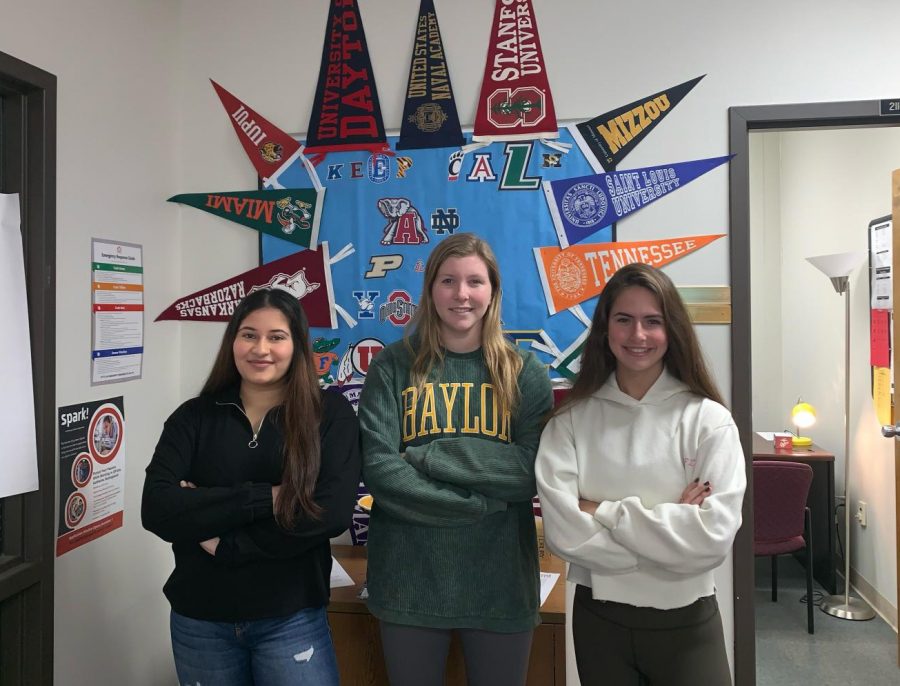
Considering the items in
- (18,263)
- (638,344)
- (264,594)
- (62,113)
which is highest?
(62,113)

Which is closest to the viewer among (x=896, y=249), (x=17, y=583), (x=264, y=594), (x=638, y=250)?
(x=264, y=594)

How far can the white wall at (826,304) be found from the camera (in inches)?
130

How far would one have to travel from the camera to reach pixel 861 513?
3.50 meters

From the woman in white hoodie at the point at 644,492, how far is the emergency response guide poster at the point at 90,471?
135cm

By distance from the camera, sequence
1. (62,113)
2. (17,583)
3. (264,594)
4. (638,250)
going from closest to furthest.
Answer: (264,594), (17,583), (62,113), (638,250)

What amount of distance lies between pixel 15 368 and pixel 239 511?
79 cm

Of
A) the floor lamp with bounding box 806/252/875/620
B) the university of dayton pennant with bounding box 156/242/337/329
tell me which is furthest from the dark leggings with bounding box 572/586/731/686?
the floor lamp with bounding box 806/252/875/620

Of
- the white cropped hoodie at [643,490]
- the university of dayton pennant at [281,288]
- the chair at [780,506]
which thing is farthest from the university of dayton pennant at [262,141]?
the chair at [780,506]

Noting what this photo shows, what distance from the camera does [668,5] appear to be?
7.36ft

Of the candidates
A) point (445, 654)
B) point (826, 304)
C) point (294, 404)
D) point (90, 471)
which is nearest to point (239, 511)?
point (294, 404)

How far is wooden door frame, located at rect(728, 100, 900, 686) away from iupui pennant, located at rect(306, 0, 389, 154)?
3.85 ft

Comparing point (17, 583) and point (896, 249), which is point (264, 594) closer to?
point (17, 583)

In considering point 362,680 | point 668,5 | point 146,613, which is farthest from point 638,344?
point 146,613

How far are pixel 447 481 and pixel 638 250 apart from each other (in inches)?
45.4
